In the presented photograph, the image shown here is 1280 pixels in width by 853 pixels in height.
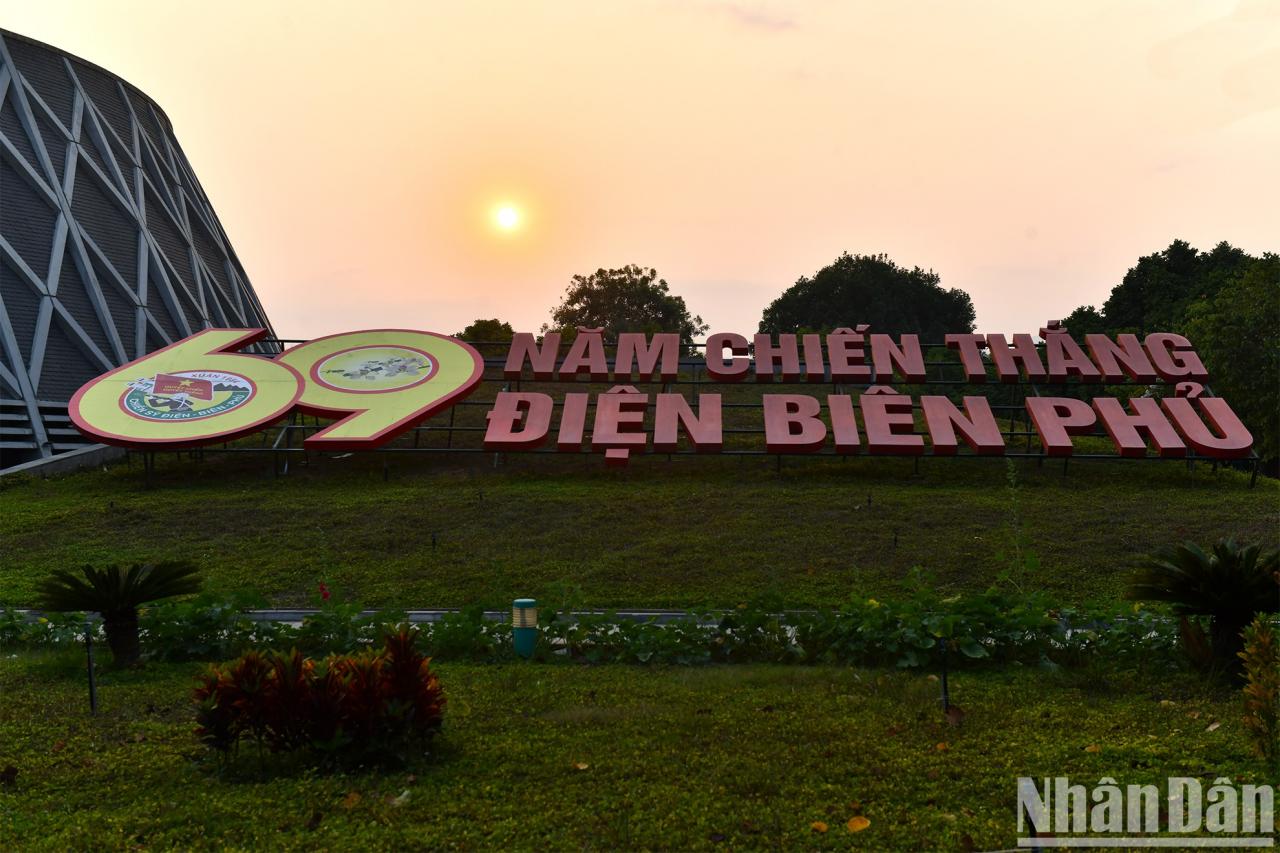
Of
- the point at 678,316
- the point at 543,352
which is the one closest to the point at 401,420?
the point at 543,352

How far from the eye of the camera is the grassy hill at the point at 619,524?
677 inches

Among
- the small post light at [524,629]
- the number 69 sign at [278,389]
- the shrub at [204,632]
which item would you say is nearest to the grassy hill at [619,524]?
the small post light at [524,629]

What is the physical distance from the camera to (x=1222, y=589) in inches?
384

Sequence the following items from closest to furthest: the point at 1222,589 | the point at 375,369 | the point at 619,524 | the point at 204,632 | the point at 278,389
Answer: the point at 1222,589, the point at 204,632, the point at 619,524, the point at 278,389, the point at 375,369

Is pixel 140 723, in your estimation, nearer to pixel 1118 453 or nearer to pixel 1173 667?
pixel 1173 667

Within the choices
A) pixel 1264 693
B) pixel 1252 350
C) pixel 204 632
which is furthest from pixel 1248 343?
pixel 204 632

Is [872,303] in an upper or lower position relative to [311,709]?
upper

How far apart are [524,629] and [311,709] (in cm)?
390

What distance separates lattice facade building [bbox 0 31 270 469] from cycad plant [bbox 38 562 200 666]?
20.5 metres

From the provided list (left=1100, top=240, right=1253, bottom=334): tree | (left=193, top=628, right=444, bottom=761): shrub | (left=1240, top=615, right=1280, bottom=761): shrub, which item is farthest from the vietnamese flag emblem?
(left=1100, top=240, right=1253, bottom=334): tree

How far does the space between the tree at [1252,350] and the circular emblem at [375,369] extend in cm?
2818

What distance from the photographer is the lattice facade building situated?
30.5m

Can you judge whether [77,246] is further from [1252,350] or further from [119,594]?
[1252,350]

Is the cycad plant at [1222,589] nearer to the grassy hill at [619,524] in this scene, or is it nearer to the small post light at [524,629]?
the grassy hill at [619,524]
